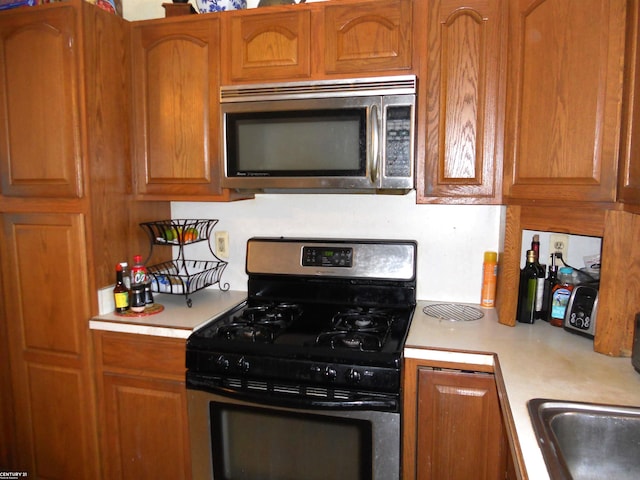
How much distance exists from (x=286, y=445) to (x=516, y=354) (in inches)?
32.4

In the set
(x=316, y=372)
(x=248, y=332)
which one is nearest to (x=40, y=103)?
(x=248, y=332)

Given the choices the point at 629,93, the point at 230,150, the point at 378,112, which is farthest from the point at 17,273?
the point at 629,93

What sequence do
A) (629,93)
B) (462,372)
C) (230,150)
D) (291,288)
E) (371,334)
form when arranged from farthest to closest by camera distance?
1. (291,288)
2. (230,150)
3. (371,334)
4. (462,372)
5. (629,93)

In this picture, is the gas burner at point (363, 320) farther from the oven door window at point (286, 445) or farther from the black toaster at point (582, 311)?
the black toaster at point (582, 311)

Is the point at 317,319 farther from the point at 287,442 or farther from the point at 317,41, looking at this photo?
the point at 317,41

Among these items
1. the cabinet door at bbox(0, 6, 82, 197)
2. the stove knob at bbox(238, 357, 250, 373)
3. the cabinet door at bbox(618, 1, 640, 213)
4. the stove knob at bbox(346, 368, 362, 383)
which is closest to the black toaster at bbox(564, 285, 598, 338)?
the cabinet door at bbox(618, 1, 640, 213)

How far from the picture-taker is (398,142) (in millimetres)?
1730

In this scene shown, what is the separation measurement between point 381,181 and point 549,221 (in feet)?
1.91

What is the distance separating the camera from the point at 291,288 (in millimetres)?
2139

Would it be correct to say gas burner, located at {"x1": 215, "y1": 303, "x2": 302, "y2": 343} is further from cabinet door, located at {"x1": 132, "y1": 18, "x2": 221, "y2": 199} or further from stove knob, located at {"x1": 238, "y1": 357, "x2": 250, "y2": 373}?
cabinet door, located at {"x1": 132, "y1": 18, "x2": 221, "y2": 199}

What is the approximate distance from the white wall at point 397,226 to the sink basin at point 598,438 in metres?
0.94

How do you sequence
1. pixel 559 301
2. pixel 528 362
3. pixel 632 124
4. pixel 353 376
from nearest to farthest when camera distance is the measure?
pixel 632 124 → pixel 528 362 → pixel 353 376 → pixel 559 301

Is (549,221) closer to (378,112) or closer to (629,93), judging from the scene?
(629,93)

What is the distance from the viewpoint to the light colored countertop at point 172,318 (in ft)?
5.83
